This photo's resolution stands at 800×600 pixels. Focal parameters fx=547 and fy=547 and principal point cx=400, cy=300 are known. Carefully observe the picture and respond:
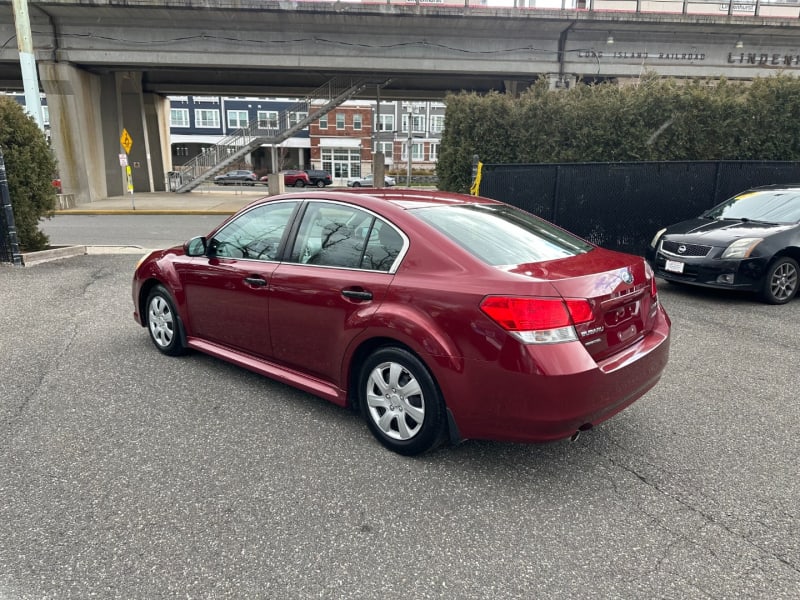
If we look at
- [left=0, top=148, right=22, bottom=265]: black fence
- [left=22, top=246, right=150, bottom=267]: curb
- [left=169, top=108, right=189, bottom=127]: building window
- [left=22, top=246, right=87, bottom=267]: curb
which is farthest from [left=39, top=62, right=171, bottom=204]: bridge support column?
[left=169, top=108, right=189, bottom=127]: building window

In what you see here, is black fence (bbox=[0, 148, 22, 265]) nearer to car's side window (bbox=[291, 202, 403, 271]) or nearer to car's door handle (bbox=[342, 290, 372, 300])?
car's side window (bbox=[291, 202, 403, 271])

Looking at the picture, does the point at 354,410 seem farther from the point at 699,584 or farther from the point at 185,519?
the point at 699,584

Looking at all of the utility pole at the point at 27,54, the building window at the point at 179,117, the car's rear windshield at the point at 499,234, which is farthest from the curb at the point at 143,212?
the building window at the point at 179,117

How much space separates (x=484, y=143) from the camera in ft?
36.1

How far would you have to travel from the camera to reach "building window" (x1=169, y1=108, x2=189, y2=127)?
63.4 m

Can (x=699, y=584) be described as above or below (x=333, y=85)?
below

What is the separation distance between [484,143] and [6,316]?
27.8 ft

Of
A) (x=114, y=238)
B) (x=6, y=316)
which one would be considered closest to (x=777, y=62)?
(x=114, y=238)

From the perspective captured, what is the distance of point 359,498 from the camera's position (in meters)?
2.82

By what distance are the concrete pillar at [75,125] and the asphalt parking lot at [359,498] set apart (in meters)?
21.1

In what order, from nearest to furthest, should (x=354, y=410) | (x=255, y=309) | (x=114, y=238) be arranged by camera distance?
1. (x=354, y=410)
2. (x=255, y=309)
3. (x=114, y=238)

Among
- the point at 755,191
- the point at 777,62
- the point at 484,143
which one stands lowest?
the point at 755,191

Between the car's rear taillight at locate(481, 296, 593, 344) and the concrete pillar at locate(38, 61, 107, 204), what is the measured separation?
24018 millimetres

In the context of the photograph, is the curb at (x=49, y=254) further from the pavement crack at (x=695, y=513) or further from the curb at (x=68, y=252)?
the pavement crack at (x=695, y=513)
